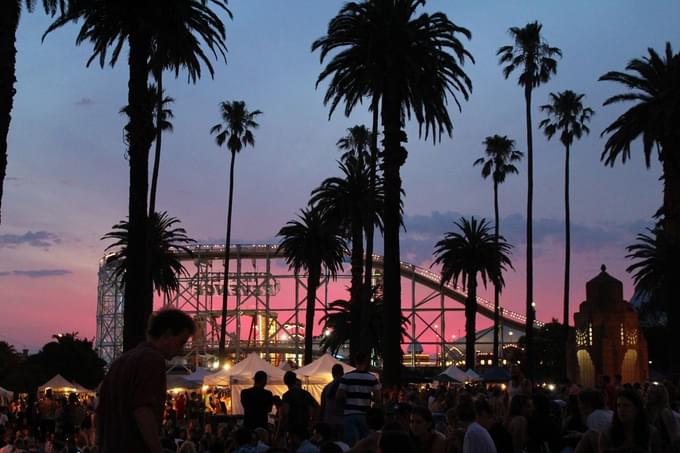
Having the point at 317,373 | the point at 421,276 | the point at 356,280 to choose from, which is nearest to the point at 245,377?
the point at 317,373

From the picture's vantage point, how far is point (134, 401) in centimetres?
512

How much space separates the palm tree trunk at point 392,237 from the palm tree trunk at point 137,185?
296 inches

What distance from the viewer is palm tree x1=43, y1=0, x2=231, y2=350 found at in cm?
2116

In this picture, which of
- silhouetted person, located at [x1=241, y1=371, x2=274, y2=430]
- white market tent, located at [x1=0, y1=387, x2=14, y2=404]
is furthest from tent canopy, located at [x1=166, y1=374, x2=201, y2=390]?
silhouetted person, located at [x1=241, y1=371, x2=274, y2=430]

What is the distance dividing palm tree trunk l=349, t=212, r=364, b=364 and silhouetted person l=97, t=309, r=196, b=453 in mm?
35666

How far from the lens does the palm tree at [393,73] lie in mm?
26969

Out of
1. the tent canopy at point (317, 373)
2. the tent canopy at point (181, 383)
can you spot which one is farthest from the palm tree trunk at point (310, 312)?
the tent canopy at point (317, 373)

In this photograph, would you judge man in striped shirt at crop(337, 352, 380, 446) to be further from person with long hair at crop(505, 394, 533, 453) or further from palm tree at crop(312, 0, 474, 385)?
palm tree at crop(312, 0, 474, 385)

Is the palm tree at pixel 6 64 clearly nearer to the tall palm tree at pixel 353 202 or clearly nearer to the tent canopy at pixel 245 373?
the tent canopy at pixel 245 373

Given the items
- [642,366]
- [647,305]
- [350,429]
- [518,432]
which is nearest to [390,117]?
[350,429]

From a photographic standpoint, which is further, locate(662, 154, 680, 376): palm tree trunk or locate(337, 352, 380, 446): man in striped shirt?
locate(662, 154, 680, 376): palm tree trunk

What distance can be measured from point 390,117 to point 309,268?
2480 cm

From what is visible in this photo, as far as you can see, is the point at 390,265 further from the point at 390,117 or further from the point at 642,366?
the point at 642,366

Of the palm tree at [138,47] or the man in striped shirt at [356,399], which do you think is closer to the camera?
the man in striped shirt at [356,399]
